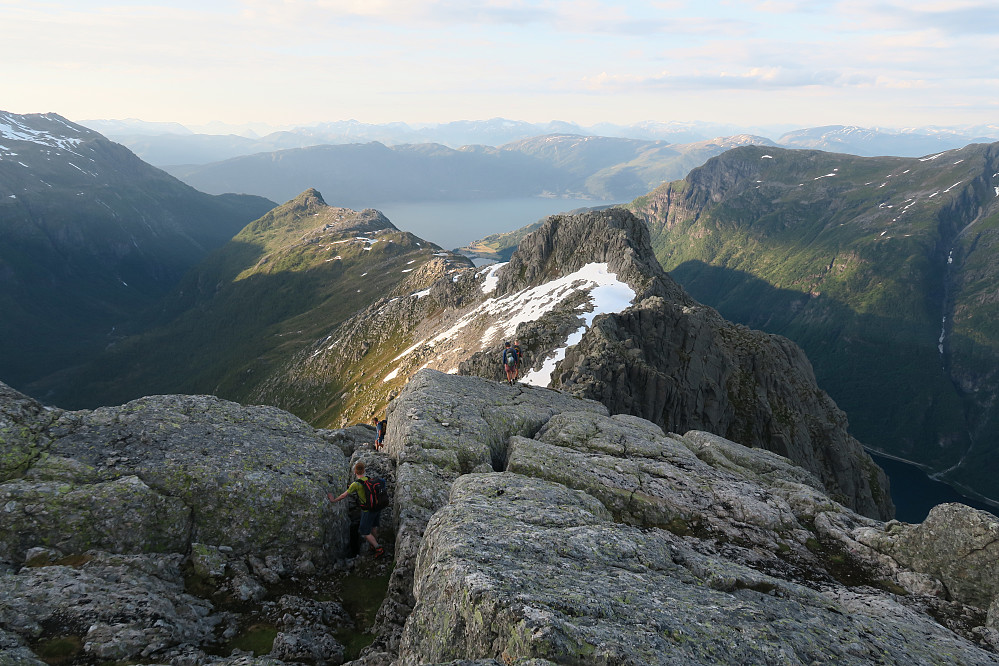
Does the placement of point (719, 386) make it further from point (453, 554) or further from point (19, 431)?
point (19, 431)

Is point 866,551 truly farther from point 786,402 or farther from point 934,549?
point 786,402

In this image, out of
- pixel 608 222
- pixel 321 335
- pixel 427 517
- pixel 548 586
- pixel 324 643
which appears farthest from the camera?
pixel 321 335

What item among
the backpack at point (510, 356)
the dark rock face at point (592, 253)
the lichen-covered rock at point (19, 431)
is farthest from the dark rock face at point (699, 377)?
the lichen-covered rock at point (19, 431)

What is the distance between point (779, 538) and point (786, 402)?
6409 centimetres

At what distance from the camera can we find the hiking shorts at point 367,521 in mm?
19906

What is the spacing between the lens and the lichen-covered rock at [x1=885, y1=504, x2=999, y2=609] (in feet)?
60.2

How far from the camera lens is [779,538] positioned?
2133 cm

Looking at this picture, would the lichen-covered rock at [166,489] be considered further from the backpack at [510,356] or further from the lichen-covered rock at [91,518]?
the backpack at [510,356]

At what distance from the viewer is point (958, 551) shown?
1933cm

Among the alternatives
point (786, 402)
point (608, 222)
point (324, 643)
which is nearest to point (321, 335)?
point (608, 222)

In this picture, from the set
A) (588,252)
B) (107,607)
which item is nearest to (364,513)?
(107,607)

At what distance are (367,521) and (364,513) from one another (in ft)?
1.19

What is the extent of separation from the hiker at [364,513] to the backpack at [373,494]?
0.06m

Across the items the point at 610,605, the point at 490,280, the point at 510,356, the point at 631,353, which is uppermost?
the point at 610,605
